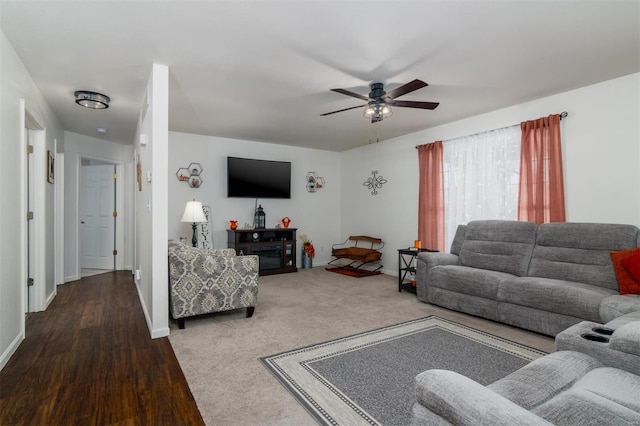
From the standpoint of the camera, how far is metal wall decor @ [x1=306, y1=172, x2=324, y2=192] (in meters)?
6.90

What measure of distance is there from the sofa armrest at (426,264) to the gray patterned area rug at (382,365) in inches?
33.1

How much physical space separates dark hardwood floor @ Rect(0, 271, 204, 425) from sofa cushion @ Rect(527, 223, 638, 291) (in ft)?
11.1

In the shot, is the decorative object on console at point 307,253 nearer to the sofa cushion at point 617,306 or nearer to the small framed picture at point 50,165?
the small framed picture at point 50,165

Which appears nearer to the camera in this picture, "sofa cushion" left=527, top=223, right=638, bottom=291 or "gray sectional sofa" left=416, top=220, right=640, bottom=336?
"gray sectional sofa" left=416, top=220, right=640, bottom=336

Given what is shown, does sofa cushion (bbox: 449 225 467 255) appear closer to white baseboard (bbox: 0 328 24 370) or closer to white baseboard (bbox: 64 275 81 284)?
white baseboard (bbox: 0 328 24 370)

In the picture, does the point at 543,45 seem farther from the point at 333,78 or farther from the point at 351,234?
the point at 351,234

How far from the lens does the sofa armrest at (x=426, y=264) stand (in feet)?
13.2

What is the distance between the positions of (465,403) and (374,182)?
5551 millimetres

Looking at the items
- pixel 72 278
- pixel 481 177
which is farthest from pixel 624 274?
pixel 72 278

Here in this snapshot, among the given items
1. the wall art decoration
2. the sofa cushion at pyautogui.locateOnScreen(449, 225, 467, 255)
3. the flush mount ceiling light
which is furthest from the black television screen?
the sofa cushion at pyautogui.locateOnScreen(449, 225, 467, 255)

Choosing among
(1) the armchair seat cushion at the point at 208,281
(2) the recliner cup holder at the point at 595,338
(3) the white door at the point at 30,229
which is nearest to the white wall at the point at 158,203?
(1) the armchair seat cushion at the point at 208,281

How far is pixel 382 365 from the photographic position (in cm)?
241

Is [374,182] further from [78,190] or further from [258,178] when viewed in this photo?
[78,190]

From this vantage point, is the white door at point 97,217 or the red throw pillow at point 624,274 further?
the white door at point 97,217
